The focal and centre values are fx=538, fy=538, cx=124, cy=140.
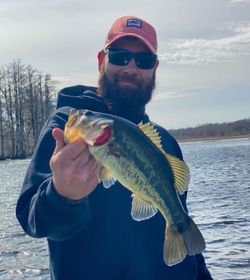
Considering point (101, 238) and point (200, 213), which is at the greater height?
point (101, 238)

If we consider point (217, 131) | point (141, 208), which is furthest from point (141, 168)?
point (217, 131)

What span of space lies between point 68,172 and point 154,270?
1.31 m

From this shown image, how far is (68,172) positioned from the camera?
9.60ft

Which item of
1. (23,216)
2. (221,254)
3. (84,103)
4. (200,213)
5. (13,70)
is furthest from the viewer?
(13,70)

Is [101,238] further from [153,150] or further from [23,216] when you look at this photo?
[153,150]

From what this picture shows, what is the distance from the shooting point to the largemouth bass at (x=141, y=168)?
2.94 meters

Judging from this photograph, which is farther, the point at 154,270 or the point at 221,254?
the point at 221,254

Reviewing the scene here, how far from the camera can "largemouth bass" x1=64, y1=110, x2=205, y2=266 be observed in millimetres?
2938

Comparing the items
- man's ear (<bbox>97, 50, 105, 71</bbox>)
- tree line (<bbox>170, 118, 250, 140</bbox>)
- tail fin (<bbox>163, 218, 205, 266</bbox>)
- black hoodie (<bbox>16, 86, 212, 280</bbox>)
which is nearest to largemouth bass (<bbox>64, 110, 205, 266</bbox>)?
tail fin (<bbox>163, 218, 205, 266</bbox>)

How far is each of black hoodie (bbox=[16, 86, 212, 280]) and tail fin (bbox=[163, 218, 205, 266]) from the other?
18.8 inches

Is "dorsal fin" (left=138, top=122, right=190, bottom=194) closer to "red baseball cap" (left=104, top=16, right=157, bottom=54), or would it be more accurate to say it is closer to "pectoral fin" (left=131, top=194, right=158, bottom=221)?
"pectoral fin" (left=131, top=194, right=158, bottom=221)

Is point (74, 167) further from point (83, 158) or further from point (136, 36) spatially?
point (136, 36)

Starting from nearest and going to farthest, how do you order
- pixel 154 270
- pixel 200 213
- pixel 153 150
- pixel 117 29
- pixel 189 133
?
pixel 153 150, pixel 154 270, pixel 117 29, pixel 200 213, pixel 189 133

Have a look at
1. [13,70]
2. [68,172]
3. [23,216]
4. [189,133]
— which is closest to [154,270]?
[23,216]
